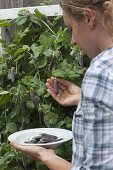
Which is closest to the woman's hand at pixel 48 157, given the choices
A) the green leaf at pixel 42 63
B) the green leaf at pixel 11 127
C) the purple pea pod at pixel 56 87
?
the purple pea pod at pixel 56 87

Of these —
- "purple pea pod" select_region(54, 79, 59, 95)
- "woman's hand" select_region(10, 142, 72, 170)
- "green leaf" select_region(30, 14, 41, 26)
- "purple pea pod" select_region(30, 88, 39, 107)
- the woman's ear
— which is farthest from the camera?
"green leaf" select_region(30, 14, 41, 26)

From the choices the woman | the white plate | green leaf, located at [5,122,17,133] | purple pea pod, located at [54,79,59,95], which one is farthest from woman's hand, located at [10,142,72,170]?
green leaf, located at [5,122,17,133]

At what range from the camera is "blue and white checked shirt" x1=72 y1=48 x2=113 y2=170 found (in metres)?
1.22

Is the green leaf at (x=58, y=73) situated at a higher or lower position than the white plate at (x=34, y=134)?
higher

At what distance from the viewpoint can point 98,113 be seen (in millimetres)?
1226

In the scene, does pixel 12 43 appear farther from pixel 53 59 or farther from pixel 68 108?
pixel 68 108

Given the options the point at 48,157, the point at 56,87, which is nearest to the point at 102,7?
the point at 48,157

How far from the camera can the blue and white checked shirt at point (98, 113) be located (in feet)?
3.99

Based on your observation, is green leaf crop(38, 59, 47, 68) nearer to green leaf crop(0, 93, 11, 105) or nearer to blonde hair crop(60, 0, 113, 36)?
green leaf crop(0, 93, 11, 105)

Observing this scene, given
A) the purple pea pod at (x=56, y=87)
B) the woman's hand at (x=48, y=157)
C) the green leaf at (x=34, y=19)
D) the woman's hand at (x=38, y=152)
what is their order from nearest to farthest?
the woman's hand at (x=48, y=157), the woman's hand at (x=38, y=152), the purple pea pod at (x=56, y=87), the green leaf at (x=34, y=19)

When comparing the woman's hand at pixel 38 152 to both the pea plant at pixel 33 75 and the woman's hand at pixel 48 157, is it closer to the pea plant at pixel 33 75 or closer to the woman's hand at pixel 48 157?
the woman's hand at pixel 48 157

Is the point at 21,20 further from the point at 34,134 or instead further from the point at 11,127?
the point at 34,134

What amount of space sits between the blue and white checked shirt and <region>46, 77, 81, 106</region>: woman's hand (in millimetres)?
853

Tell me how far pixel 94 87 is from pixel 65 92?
98cm
